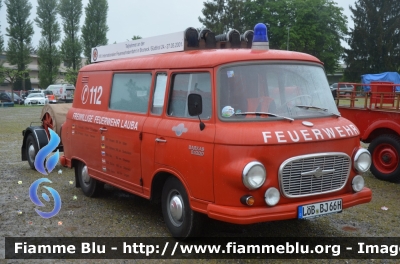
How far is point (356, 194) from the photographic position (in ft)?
18.1

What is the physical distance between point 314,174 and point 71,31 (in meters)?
62.2

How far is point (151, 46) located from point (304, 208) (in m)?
3.26

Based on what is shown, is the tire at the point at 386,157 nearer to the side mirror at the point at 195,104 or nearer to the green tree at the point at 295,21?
the side mirror at the point at 195,104

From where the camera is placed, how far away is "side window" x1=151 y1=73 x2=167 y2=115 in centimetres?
603

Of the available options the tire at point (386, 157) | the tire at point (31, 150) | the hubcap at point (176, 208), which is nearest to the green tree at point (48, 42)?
the tire at point (31, 150)

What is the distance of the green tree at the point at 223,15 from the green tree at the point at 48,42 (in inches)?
768

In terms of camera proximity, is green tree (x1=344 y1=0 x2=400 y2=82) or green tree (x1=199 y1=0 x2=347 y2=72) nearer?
green tree (x1=199 y1=0 x2=347 y2=72)

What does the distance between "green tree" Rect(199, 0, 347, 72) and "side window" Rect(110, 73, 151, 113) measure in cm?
4608

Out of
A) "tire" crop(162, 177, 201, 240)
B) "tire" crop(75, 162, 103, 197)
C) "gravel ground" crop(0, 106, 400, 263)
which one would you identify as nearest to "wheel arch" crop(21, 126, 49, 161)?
"gravel ground" crop(0, 106, 400, 263)

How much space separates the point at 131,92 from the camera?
675cm

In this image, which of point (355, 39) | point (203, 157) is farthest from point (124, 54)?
point (355, 39)

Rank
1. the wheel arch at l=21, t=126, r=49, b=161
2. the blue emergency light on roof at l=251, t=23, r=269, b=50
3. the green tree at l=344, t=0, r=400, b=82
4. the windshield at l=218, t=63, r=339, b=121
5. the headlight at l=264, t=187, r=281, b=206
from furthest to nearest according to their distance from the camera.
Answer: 1. the green tree at l=344, t=0, r=400, b=82
2. the wheel arch at l=21, t=126, r=49, b=161
3. the blue emergency light on roof at l=251, t=23, r=269, b=50
4. the windshield at l=218, t=63, r=339, b=121
5. the headlight at l=264, t=187, r=281, b=206

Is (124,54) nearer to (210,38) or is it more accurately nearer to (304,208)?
(210,38)

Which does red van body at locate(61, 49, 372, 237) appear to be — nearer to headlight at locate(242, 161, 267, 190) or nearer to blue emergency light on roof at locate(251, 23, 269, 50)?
headlight at locate(242, 161, 267, 190)
